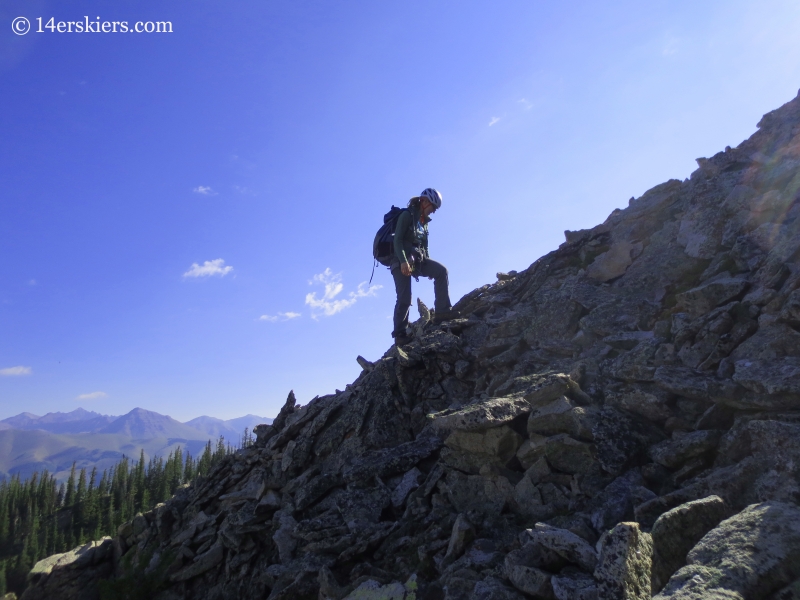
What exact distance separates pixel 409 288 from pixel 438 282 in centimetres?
162

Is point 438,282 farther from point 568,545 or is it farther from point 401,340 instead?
point 568,545

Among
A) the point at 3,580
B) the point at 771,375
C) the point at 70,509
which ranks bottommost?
the point at 3,580

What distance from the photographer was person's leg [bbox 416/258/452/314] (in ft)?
59.8

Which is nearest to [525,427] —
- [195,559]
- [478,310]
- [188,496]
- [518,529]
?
[518,529]

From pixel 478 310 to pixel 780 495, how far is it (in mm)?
12437

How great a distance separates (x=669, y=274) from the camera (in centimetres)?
1359

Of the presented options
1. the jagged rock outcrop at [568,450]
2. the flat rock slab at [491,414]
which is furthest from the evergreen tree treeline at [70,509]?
the flat rock slab at [491,414]

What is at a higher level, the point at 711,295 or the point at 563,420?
the point at 711,295

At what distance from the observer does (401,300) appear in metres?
17.6

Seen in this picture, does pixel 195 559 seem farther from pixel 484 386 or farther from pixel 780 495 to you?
pixel 780 495

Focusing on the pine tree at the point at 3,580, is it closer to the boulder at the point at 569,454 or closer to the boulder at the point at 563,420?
the boulder at the point at 563,420

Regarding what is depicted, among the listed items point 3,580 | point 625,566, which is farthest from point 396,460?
point 3,580

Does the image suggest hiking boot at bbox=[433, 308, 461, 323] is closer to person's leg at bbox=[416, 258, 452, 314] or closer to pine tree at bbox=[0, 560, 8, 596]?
person's leg at bbox=[416, 258, 452, 314]

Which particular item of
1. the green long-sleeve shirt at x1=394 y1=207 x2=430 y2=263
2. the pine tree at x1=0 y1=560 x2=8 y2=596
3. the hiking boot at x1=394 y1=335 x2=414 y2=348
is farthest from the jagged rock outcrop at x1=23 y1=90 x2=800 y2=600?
the pine tree at x1=0 y1=560 x2=8 y2=596
